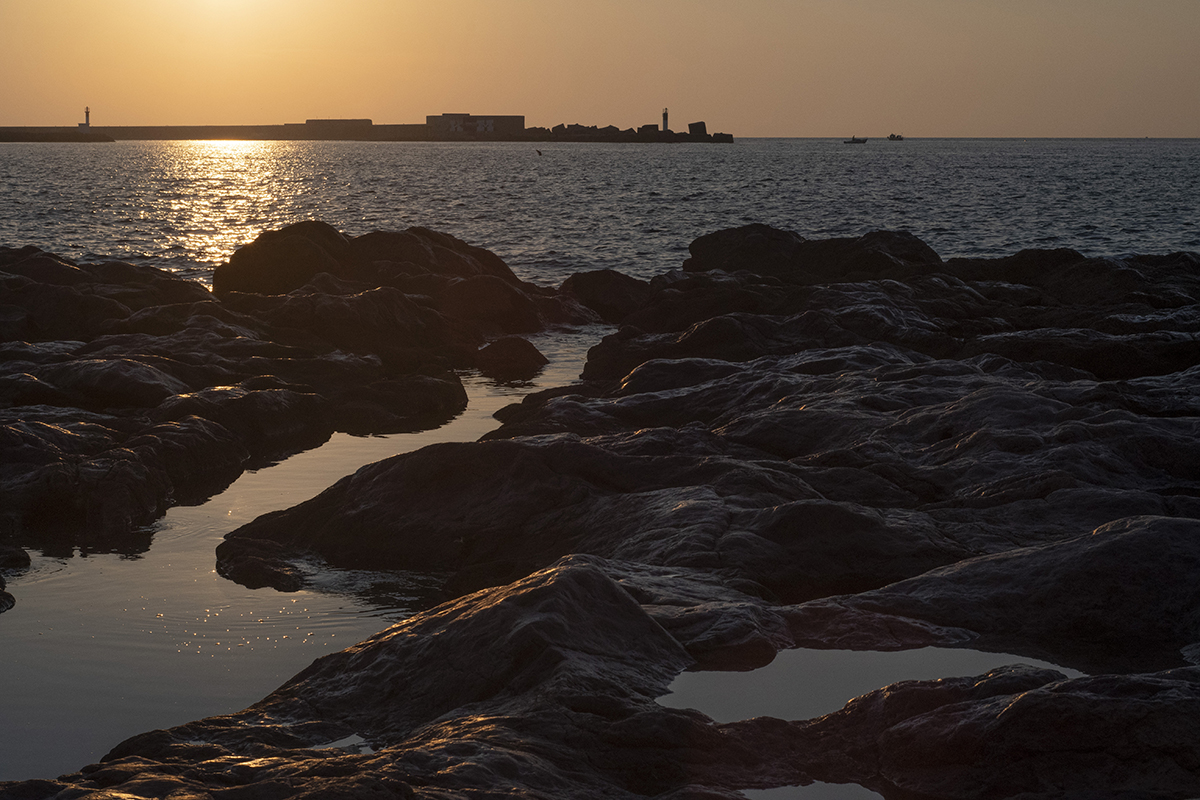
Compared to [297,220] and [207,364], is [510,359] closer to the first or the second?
[207,364]

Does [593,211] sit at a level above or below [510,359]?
above

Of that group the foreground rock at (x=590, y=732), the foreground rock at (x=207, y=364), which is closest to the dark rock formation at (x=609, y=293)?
the foreground rock at (x=207, y=364)

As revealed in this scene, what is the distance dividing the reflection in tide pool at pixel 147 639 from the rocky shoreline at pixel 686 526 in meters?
0.47

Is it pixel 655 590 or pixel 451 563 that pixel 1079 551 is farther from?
pixel 451 563

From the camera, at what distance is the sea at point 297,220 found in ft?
20.7

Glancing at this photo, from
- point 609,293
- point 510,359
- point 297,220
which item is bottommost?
point 510,359

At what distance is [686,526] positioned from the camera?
301 inches

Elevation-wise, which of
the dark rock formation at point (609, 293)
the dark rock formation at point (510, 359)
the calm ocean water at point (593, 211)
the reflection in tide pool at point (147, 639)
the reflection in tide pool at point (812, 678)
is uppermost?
the calm ocean water at point (593, 211)

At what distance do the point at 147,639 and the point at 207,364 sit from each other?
26.4 feet

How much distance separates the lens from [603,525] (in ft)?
26.7

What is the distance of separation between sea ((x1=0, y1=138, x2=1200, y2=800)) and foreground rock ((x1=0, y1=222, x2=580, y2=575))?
56cm

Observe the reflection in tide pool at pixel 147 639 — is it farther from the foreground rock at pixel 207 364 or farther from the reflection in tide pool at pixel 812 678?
the reflection in tide pool at pixel 812 678

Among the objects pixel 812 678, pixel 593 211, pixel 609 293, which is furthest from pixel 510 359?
pixel 593 211

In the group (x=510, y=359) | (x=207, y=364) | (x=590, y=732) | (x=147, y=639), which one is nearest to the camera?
(x=590, y=732)
